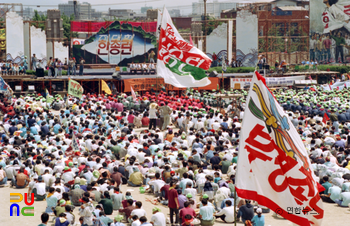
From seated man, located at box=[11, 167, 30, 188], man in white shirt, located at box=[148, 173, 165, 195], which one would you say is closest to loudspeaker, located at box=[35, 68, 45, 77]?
seated man, located at box=[11, 167, 30, 188]

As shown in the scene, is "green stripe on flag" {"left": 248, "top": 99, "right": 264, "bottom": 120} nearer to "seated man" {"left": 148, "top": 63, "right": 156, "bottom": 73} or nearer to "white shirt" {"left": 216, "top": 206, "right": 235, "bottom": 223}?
"white shirt" {"left": 216, "top": 206, "right": 235, "bottom": 223}

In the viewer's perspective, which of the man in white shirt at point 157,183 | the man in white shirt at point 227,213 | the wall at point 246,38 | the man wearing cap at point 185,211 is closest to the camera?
the man wearing cap at point 185,211

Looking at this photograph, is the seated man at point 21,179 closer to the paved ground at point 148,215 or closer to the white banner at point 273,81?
the paved ground at point 148,215

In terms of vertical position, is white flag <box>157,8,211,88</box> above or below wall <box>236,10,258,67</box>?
below

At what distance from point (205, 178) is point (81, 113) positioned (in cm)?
1047

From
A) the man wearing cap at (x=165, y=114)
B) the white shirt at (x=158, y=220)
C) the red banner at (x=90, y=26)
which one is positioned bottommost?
the white shirt at (x=158, y=220)

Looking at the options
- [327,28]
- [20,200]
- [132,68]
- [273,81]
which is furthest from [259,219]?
[327,28]

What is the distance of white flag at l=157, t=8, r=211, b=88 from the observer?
17625 mm

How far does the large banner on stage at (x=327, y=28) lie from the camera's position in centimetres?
5162

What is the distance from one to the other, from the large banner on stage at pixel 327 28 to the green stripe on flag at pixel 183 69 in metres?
36.8

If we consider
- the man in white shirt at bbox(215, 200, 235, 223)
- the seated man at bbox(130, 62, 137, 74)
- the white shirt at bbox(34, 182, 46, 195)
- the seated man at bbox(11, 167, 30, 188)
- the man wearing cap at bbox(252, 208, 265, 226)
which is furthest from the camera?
the seated man at bbox(130, 62, 137, 74)

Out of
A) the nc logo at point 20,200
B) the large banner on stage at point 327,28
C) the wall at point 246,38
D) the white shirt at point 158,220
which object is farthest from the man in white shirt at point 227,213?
the large banner on stage at point 327,28

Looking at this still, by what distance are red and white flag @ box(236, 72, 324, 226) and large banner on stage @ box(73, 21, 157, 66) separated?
Answer: 111 ft

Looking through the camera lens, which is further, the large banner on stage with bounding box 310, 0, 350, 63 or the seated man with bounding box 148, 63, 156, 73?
the large banner on stage with bounding box 310, 0, 350, 63
